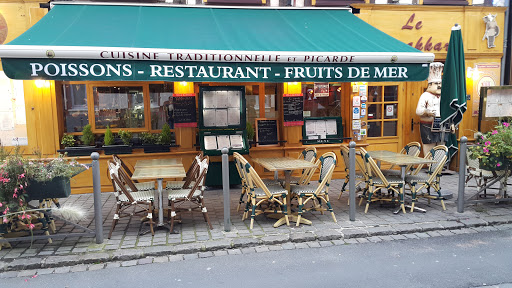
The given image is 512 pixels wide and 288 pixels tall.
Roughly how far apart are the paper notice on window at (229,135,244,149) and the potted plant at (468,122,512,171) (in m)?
4.14

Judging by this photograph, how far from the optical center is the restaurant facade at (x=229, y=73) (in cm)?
527

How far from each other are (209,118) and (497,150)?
5107 millimetres

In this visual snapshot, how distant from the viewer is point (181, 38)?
19.4ft

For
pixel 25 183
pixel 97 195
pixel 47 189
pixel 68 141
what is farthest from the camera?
pixel 68 141

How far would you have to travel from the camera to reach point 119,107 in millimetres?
8094

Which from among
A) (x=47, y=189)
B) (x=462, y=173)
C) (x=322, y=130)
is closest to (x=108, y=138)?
(x=47, y=189)

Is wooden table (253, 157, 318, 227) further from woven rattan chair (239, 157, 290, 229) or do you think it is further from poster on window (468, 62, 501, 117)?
poster on window (468, 62, 501, 117)

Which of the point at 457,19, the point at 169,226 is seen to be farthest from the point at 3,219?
the point at 457,19

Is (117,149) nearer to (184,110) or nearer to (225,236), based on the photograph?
(184,110)

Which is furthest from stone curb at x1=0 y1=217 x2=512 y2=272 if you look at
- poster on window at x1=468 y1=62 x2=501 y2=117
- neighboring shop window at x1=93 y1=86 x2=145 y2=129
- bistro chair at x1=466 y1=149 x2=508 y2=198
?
poster on window at x1=468 y1=62 x2=501 y2=117

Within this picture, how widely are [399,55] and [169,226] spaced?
14.0 ft

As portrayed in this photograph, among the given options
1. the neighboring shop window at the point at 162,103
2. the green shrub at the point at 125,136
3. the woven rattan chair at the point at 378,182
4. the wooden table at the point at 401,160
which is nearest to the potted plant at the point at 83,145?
the green shrub at the point at 125,136

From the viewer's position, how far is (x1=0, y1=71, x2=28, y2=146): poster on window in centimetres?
737

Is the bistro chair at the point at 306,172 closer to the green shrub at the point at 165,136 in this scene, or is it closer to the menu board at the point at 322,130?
the menu board at the point at 322,130
